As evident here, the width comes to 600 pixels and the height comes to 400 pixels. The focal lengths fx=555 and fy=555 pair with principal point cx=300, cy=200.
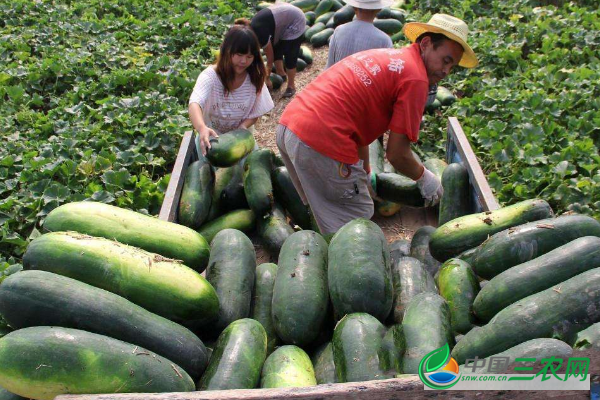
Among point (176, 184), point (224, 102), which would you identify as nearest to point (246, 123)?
point (224, 102)

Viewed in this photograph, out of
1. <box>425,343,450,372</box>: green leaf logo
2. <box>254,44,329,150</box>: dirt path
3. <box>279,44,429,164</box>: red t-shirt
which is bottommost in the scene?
<box>254,44,329,150</box>: dirt path

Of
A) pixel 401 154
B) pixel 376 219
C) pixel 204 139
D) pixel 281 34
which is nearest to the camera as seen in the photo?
pixel 401 154

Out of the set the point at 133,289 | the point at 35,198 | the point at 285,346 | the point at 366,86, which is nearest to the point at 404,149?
the point at 366,86

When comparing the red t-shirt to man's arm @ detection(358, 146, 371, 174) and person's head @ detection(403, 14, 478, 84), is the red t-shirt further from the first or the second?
man's arm @ detection(358, 146, 371, 174)

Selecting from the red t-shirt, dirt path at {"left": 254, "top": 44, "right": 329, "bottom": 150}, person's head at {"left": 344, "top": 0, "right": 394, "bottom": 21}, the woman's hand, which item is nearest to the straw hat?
the red t-shirt

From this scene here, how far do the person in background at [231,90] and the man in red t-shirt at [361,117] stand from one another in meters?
1.06

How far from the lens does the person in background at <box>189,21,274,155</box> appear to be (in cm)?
518

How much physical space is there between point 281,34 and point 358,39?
321 centimetres

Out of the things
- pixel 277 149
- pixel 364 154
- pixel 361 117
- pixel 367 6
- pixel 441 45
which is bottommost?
pixel 277 149

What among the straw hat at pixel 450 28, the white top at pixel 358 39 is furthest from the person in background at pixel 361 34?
→ the straw hat at pixel 450 28

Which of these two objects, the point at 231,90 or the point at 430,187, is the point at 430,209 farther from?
the point at 231,90

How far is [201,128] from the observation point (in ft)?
16.6

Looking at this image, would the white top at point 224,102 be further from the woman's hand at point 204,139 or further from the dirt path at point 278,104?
the dirt path at point 278,104

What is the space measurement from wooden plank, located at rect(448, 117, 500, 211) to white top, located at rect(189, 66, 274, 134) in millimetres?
1958
